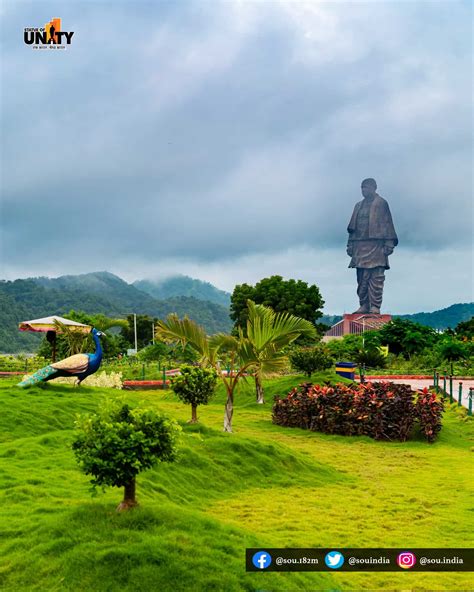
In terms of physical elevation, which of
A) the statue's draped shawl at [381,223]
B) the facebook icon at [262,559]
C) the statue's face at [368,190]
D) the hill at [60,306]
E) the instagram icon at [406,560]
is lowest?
the instagram icon at [406,560]

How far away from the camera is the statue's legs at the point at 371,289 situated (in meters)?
86.6

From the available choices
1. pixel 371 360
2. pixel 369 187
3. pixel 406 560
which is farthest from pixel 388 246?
pixel 406 560

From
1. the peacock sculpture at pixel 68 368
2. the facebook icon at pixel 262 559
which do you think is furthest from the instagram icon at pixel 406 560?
the peacock sculpture at pixel 68 368

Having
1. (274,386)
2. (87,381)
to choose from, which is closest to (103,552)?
(87,381)

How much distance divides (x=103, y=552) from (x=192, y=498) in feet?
10.5

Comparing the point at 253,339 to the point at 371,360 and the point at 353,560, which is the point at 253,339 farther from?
the point at 371,360

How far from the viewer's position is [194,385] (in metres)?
13.6

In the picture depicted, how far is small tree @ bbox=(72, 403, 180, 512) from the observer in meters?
6.11

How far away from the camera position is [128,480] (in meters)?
6.33

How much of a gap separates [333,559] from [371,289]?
8276 centimetres

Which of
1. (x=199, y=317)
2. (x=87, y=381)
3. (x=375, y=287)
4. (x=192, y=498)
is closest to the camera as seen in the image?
(x=192, y=498)

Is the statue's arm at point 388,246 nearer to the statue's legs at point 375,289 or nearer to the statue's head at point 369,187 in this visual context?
the statue's legs at point 375,289

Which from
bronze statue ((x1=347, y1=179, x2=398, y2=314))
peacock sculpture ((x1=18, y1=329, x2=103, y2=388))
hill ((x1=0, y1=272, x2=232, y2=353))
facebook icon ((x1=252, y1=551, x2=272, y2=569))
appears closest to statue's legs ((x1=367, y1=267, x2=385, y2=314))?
bronze statue ((x1=347, y1=179, x2=398, y2=314))

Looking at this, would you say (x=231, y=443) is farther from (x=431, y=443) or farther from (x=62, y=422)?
(x=431, y=443)
